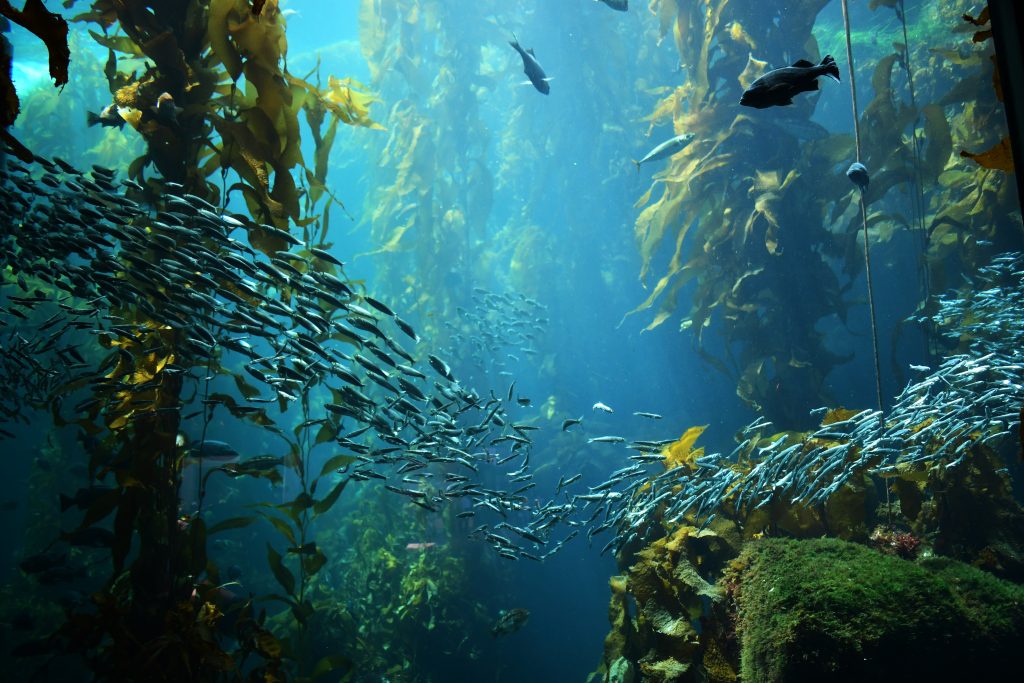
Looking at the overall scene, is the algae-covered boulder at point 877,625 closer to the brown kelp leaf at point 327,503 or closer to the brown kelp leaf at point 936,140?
the brown kelp leaf at point 327,503

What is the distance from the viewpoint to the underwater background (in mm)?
4094

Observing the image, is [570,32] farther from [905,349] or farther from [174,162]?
[174,162]

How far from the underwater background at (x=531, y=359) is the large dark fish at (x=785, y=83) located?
1.36 m

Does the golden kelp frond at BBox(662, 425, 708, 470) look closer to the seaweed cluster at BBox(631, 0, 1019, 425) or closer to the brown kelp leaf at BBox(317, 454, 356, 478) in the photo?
the seaweed cluster at BBox(631, 0, 1019, 425)

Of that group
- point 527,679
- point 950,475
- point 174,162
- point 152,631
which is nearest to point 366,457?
point 152,631

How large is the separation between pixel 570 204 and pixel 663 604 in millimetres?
17379

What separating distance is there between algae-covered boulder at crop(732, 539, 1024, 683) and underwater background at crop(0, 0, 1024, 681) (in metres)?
0.02

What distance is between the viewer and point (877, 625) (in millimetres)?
3564

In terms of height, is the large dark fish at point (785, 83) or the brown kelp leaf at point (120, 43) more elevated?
the brown kelp leaf at point (120, 43)

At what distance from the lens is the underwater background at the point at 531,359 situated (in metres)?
4.09

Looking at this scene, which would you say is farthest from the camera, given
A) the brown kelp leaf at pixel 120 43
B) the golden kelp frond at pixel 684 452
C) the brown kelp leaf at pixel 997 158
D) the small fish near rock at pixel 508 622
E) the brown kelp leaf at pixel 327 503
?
the small fish near rock at pixel 508 622

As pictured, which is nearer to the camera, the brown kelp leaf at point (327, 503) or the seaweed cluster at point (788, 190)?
the brown kelp leaf at point (327, 503)

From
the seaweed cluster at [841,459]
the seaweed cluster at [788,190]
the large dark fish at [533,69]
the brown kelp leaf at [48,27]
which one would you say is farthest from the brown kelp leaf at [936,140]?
the brown kelp leaf at [48,27]

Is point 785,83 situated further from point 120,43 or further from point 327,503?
point 120,43
